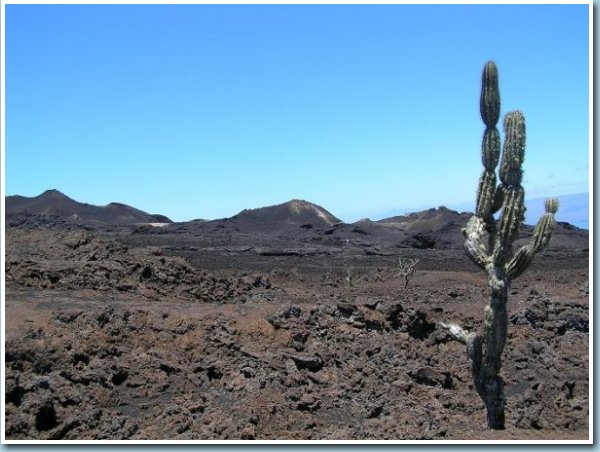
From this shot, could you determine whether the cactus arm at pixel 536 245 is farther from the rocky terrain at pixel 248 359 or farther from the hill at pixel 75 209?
the hill at pixel 75 209

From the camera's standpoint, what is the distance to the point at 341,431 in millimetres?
10195

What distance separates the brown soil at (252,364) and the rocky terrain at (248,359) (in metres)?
0.03

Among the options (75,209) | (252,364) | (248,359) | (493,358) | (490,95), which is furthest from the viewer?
(75,209)

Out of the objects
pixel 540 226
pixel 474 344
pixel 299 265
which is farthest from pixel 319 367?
pixel 299 265

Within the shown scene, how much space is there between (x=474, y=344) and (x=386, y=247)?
95.8ft

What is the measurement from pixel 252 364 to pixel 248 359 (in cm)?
26

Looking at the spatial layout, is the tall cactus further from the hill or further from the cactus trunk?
the hill

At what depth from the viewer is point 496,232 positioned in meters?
9.55

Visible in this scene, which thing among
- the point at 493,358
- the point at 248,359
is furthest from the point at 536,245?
the point at 248,359

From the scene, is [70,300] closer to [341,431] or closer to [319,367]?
[319,367]

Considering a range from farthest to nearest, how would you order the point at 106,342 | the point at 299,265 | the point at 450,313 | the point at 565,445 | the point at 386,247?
the point at 386,247 → the point at 299,265 → the point at 450,313 → the point at 106,342 → the point at 565,445

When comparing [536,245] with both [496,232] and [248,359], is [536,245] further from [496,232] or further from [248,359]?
[248,359]

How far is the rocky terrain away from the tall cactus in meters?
0.82

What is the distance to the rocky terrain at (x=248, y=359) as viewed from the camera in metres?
10.2
